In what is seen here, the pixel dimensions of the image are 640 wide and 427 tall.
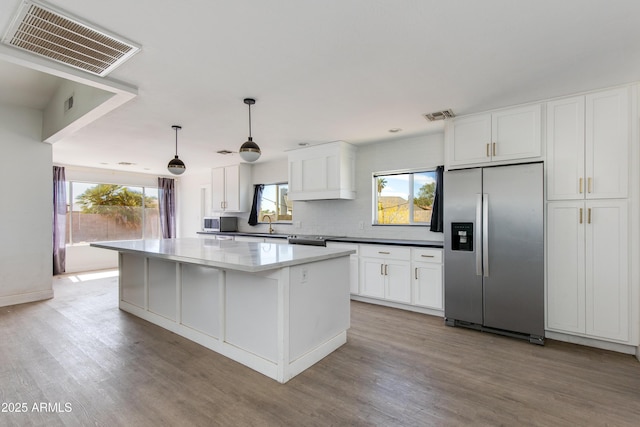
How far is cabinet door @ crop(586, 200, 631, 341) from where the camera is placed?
107 inches

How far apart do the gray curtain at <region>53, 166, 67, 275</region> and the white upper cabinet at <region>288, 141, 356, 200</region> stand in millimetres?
5195

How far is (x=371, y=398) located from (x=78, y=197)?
7.78 meters

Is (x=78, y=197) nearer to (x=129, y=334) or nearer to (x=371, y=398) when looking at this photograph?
(x=129, y=334)

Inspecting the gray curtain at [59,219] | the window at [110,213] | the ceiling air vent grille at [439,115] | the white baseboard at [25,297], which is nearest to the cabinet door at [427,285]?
the ceiling air vent grille at [439,115]

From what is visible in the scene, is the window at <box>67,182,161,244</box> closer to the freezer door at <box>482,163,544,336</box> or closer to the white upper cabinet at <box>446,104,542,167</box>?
the white upper cabinet at <box>446,104,542,167</box>

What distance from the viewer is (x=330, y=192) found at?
4719 mm

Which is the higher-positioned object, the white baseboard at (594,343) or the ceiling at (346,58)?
the ceiling at (346,58)

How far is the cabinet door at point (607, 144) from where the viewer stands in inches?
107

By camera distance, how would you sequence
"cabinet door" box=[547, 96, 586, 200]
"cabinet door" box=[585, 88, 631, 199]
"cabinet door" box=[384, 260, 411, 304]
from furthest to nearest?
"cabinet door" box=[384, 260, 411, 304] → "cabinet door" box=[547, 96, 586, 200] → "cabinet door" box=[585, 88, 631, 199]

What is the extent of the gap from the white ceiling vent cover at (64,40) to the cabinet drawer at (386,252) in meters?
3.29

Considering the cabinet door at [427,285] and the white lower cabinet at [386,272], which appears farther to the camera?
the white lower cabinet at [386,272]

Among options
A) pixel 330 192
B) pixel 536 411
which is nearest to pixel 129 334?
pixel 330 192

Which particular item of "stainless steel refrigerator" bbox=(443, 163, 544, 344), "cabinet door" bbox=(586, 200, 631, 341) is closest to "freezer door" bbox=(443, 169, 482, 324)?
"stainless steel refrigerator" bbox=(443, 163, 544, 344)

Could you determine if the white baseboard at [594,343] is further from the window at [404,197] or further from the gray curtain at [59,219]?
the gray curtain at [59,219]
